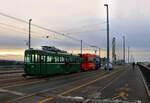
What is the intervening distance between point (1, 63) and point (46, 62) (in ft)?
146

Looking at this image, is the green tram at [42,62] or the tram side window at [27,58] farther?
the tram side window at [27,58]

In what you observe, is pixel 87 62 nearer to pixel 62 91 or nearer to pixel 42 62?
pixel 42 62

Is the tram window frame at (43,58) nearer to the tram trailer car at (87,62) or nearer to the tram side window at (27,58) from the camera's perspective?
the tram side window at (27,58)

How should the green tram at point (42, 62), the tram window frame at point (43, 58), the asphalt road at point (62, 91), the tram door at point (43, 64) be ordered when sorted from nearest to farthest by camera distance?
1. the asphalt road at point (62, 91)
2. the green tram at point (42, 62)
3. the tram window frame at point (43, 58)
4. the tram door at point (43, 64)

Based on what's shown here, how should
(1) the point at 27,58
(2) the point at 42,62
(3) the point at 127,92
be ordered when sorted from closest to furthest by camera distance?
(3) the point at 127,92
(1) the point at 27,58
(2) the point at 42,62

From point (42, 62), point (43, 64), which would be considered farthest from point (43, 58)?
point (43, 64)

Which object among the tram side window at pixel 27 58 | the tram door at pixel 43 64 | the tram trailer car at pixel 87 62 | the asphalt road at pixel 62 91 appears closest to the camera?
the asphalt road at pixel 62 91

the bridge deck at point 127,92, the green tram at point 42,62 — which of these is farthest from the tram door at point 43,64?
the bridge deck at point 127,92

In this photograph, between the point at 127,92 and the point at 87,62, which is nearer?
the point at 127,92

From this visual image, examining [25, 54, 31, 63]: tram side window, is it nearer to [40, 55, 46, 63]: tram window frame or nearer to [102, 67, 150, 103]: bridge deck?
[40, 55, 46, 63]: tram window frame

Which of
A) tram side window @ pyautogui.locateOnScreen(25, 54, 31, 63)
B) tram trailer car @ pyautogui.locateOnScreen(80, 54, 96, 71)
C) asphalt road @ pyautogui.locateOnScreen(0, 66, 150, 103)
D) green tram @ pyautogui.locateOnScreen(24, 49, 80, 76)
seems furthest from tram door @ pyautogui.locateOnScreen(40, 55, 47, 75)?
tram trailer car @ pyautogui.locateOnScreen(80, 54, 96, 71)

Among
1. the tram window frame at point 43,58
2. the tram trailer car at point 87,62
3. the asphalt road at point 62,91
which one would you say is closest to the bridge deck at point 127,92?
the asphalt road at point 62,91

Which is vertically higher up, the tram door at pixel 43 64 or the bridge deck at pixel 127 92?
the tram door at pixel 43 64

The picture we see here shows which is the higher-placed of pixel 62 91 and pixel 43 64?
pixel 43 64
